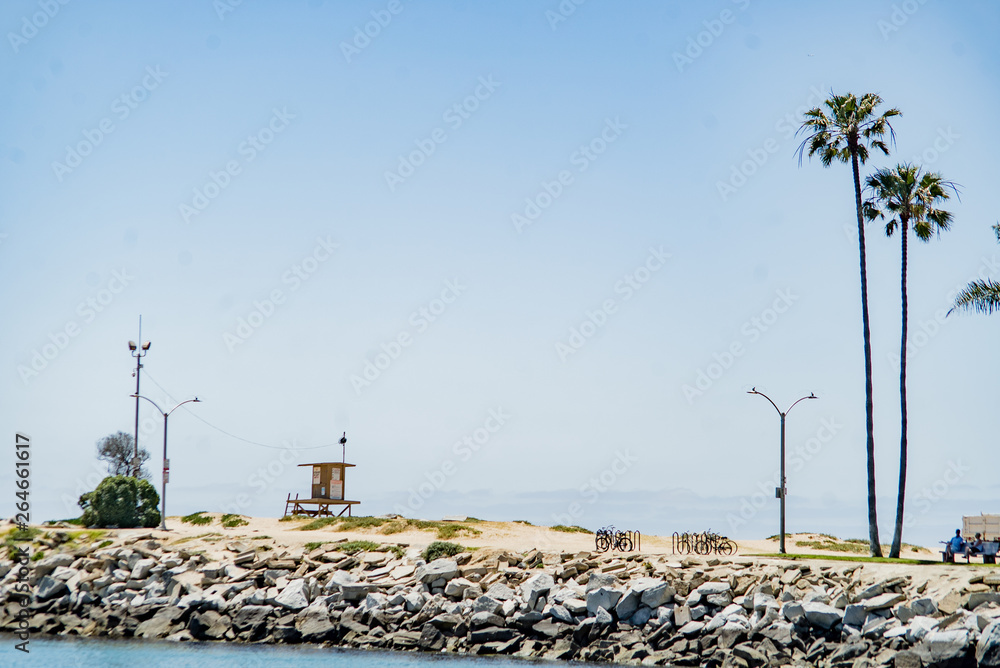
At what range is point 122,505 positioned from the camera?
4856 centimetres

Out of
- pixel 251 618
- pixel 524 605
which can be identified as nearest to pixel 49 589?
pixel 251 618

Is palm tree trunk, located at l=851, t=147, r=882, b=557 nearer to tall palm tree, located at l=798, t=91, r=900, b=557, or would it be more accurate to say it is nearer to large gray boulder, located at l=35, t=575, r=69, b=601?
tall palm tree, located at l=798, t=91, r=900, b=557

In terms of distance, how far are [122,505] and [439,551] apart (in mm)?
18426

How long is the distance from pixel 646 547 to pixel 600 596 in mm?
13472

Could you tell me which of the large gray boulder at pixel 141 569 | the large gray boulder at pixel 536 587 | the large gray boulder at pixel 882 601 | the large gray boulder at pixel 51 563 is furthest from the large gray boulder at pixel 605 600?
the large gray boulder at pixel 51 563

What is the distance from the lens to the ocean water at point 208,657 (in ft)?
99.0

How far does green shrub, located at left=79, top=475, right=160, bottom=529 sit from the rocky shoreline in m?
6.47

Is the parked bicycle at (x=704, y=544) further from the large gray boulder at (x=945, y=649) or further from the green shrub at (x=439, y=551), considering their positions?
the large gray boulder at (x=945, y=649)

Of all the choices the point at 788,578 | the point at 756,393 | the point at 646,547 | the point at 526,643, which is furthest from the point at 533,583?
the point at 756,393

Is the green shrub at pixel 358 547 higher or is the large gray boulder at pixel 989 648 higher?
the green shrub at pixel 358 547

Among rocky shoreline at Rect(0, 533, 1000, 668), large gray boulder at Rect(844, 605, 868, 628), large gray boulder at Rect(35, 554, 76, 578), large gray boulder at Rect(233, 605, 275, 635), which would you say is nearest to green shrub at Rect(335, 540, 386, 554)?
rocky shoreline at Rect(0, 533, 1000, 668)

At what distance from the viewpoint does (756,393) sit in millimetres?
45750

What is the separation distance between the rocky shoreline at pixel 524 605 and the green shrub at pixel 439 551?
559mm

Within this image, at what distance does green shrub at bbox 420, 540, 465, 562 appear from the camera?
39.4 m
